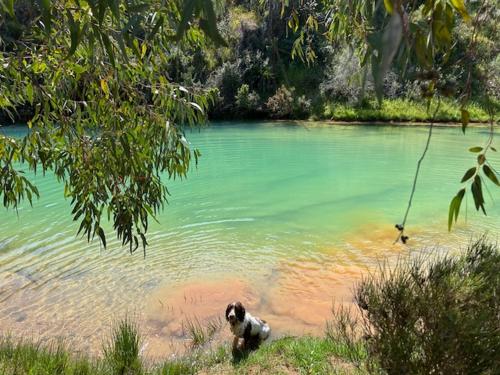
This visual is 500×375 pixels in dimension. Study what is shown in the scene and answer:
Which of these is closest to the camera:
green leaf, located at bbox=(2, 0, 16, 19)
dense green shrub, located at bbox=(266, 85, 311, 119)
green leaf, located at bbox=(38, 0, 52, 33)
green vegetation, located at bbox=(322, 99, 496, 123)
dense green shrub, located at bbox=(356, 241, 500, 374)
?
green leaf, located at bbox=(38, 0, 52, 33)

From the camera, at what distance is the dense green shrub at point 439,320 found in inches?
82.1

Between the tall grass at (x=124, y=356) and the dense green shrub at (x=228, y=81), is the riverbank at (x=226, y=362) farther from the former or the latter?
the dense green shrub at (x=228, y=81)

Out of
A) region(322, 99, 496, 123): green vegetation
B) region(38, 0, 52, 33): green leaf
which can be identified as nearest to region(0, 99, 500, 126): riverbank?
region(322, 99, 496, 123): green vegetation

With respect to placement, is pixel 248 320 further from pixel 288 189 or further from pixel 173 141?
pixel 288 189

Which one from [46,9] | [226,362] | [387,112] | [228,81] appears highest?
[228,81]

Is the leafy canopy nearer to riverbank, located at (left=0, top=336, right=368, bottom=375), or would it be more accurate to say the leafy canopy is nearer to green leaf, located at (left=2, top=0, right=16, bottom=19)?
green leaf, located at (left=2, top=0, right=16, bottom=19)

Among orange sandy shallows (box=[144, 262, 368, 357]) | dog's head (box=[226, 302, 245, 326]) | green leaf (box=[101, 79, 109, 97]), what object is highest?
green leaf (box=[101, 79, 109, 97])

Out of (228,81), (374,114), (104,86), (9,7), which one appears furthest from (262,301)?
(228,81)

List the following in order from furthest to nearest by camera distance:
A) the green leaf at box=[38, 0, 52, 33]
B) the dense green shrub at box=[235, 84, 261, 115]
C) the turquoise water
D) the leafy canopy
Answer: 1. the dense green shrub at box=[235, 84, 261, 115]
2. the turquoise water
3. the leafy canopy
4. the green leaf at box=[38, 0, 52, 33]

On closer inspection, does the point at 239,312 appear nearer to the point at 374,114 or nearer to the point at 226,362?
the point at 226,362

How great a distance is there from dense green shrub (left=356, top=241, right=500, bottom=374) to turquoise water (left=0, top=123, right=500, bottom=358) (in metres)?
1.37

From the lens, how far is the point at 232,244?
24.3ft

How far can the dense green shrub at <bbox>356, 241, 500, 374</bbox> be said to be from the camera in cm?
209

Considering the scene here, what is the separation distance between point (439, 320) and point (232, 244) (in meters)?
5.43
